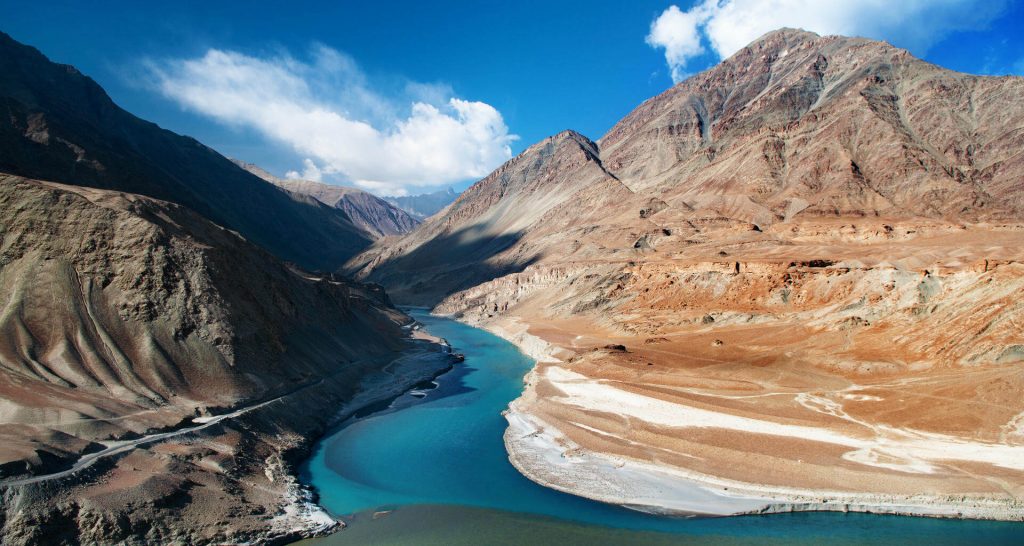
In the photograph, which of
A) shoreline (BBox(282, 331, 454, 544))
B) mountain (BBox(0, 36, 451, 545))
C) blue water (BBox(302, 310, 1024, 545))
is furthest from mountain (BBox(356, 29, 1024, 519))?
mountain (BBox(0, 36, 451, 545))

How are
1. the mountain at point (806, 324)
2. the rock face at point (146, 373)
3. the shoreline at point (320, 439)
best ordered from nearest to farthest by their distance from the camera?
the rock face at point (146, 373) < the shoreline at point (320, 439) < the mountain at point (806, 324)

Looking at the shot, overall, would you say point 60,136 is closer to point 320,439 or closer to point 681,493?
point 320,439

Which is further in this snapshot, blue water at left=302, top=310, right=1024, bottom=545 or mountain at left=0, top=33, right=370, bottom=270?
mountain at left=0, top=33, right=370, bottom=270

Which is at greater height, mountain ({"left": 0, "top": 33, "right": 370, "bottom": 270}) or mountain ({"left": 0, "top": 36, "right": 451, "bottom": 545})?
mountain ({"left": 0, "top": 33, "right": 370, "bottom": 270})

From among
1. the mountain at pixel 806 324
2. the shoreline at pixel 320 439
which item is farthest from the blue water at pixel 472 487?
the mountain at pixel 806 324

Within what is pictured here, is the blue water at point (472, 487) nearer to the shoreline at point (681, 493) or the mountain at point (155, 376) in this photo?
the shoreline at point (681, 493)

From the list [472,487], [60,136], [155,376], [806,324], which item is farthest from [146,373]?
[60,136]

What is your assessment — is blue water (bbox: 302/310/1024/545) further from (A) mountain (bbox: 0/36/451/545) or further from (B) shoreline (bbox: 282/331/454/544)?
(A) mountain (bbox: 0/36/451/545)
